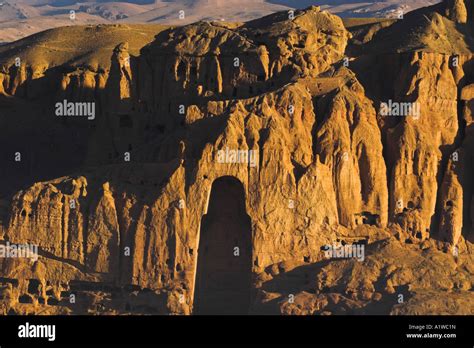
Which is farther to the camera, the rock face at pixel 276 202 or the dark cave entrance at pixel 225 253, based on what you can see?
the dark cave entrance at pixel 225 253

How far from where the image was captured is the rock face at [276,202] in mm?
85062

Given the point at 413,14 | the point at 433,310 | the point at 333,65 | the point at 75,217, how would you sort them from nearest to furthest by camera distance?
the point at 433,310
the point at 75,217
the point at 333,65
the point at 413,14

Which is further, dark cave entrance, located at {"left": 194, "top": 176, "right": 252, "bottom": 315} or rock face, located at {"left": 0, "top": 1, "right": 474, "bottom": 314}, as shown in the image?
dark cave entrance, located at {"left": 194, "top": 176, "right": 252, "bottom": 315}

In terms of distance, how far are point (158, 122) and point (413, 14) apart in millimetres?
16123

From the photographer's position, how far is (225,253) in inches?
3442

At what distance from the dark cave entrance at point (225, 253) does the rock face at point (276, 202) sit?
0.25 ft

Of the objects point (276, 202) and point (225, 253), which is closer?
point (276, 202)

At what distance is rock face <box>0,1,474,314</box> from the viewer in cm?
8506

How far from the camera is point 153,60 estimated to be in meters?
97.4

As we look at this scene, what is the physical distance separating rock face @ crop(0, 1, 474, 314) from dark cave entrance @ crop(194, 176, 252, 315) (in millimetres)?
Answer: 76

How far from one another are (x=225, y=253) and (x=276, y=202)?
3.76m

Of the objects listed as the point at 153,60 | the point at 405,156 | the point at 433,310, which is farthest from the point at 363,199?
the point at 153,60

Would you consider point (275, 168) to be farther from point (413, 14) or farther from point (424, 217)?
point (413, 14)

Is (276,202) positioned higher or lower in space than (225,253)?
higher
